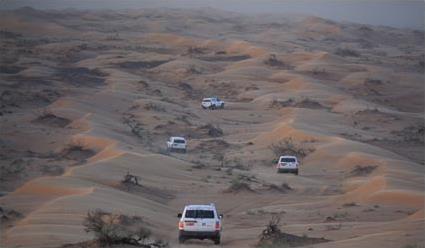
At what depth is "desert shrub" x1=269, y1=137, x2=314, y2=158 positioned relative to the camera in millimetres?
53594

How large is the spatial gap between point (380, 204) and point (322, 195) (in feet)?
13.5

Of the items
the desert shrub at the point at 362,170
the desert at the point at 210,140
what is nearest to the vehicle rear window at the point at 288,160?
the desert at the point at 210,140

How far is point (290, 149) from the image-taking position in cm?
5394

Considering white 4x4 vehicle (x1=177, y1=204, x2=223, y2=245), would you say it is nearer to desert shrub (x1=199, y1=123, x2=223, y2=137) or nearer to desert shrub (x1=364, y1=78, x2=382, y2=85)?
desert shrub (x1=199, y1=123, x2=223, y2=137)

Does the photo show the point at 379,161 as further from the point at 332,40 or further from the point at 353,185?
the point at 332,40

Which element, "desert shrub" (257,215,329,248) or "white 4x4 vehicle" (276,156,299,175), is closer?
"desert shrub" (257,215,329,248)

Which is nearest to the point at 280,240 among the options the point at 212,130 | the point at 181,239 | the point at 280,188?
the point at 181,239

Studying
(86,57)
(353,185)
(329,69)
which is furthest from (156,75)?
(353,185)

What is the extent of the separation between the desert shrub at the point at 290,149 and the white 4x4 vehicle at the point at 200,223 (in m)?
30.1

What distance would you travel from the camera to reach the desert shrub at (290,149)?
53.6 meters

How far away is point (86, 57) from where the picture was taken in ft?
372

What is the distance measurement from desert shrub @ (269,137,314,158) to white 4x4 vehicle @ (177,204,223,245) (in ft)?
98.8

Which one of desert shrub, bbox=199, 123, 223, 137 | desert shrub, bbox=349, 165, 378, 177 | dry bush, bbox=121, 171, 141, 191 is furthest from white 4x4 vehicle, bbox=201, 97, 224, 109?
dry bush, bbox=121, 171, 141, 191

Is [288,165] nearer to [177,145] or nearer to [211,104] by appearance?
[177,145]
